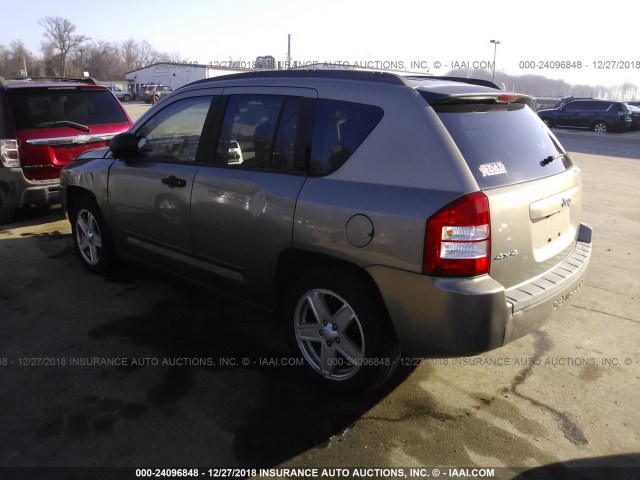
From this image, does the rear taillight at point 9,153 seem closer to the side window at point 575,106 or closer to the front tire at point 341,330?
the front tire at point 341,330

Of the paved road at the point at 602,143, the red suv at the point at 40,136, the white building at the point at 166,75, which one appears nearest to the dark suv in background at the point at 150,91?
the white building at the point at 166,75

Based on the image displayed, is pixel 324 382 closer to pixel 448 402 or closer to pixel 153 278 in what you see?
pixel 448 402

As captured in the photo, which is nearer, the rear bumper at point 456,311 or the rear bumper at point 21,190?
the rear bumper at point 456,311

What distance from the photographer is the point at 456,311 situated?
2.63 m

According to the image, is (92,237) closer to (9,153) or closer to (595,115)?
(9,153)

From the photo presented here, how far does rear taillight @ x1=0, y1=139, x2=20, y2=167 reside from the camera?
21.3ft

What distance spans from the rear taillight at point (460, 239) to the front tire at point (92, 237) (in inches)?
134

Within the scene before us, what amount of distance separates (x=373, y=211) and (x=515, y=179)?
0.82m

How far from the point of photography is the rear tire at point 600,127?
89.3ft

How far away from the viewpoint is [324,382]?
10.8 feet

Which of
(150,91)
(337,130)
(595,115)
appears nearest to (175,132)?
(337,130)

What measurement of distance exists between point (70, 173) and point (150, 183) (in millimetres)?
1507

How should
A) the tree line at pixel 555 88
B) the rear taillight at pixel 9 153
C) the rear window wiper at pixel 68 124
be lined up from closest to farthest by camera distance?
the rear taillight at pixel 9 153, the rear window wiper at pixel 68 124, the tree line at pixel 555 88

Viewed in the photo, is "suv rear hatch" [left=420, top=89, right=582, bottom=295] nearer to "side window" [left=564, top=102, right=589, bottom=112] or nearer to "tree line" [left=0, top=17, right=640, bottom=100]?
"side window" [left=564, top=102, right=589, bottom=112]
